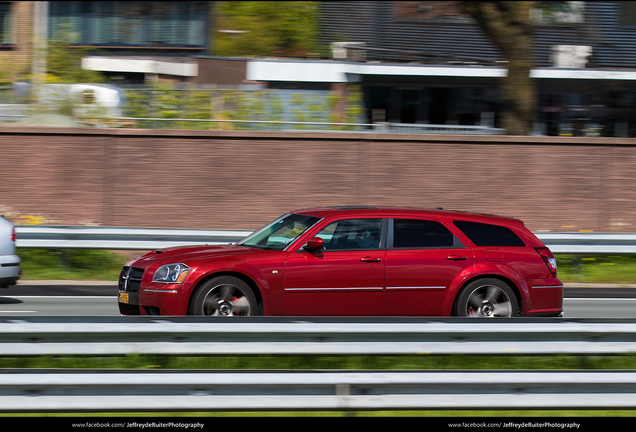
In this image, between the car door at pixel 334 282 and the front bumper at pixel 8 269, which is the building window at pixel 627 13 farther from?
the front bumper at pixel 8 269

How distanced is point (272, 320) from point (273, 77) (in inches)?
748

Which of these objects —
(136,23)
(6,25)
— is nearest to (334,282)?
(136,23)

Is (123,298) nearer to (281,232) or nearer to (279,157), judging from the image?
(281,232)

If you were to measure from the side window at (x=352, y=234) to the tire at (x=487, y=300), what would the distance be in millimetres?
1106

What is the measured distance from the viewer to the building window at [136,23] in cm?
2823

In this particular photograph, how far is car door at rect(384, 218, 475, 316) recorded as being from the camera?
25.9 ft

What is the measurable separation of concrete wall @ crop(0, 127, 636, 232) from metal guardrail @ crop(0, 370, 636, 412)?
12378mm

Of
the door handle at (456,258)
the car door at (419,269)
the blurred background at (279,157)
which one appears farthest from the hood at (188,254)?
the blurred background at (279,157)

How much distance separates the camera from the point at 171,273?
765 centimetres

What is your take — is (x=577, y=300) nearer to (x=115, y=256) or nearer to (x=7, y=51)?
(x=115, y=256)

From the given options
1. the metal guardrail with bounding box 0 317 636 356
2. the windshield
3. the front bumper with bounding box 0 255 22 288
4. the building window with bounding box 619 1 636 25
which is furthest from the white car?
the building window with bounding box 619 1 636 25

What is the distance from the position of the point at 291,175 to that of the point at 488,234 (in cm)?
926

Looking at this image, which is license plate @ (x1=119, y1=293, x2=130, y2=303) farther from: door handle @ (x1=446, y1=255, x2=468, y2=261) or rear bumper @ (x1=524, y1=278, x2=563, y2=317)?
rear bumper @ (x1=524, y1=278, x2=563, y2=317)

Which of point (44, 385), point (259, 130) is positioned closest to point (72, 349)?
point (44, 385)
